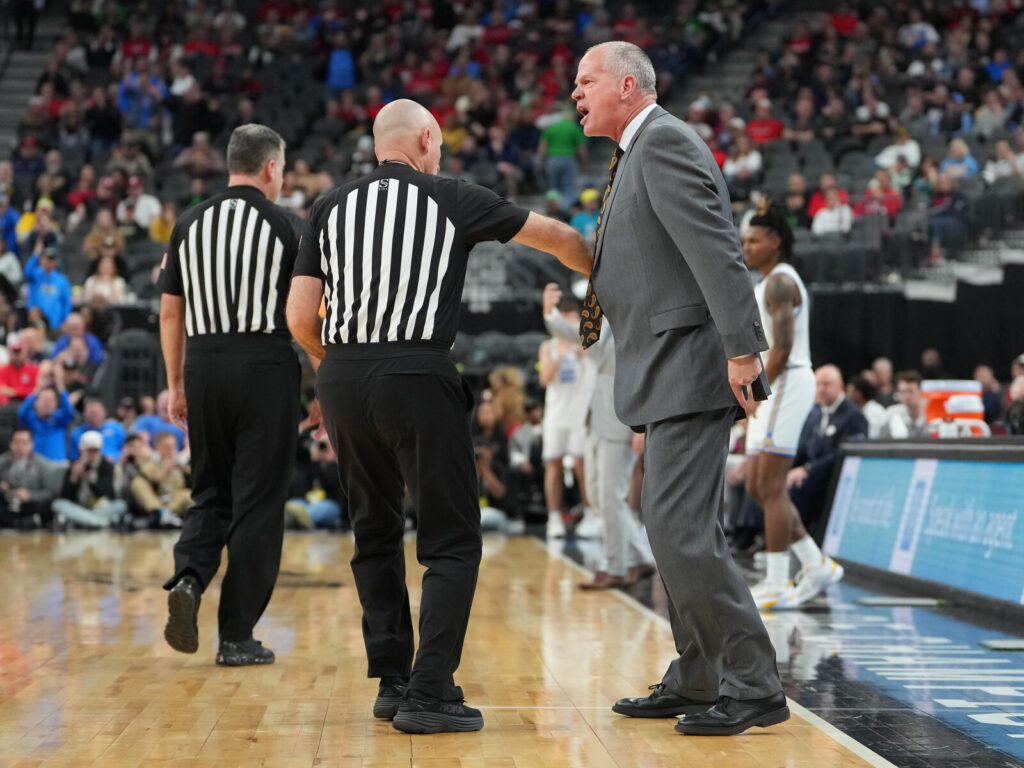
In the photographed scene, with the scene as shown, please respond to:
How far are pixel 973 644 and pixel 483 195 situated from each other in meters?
3.14

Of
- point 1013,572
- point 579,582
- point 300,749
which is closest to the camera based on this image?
point 300,749

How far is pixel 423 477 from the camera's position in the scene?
367 centimetres

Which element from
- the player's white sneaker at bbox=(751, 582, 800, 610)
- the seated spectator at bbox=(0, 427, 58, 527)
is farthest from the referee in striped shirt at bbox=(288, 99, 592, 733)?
the seated spectator at bbox=(0, 427, 58, 527)

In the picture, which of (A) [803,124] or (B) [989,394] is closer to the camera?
(B) [989,394]

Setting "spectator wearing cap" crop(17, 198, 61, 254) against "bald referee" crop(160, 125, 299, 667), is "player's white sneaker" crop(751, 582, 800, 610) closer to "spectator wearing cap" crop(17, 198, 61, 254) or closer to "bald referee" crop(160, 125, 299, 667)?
"bald referee" crop(160, 125, 299, 667)

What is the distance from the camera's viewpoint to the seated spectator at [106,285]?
46.4 feet

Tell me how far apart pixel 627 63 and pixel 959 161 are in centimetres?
1244

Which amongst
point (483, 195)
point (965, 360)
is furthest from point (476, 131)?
point (483, 195)

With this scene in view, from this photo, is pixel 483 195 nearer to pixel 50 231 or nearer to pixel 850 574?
pixel 850 574

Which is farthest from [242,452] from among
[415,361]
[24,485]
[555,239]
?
[24,485]

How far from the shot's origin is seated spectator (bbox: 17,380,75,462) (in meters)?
12.4

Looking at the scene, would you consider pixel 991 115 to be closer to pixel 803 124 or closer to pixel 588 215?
pixel 803 124

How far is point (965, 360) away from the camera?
13195mm

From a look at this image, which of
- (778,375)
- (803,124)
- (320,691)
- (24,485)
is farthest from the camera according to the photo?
(803,124)
